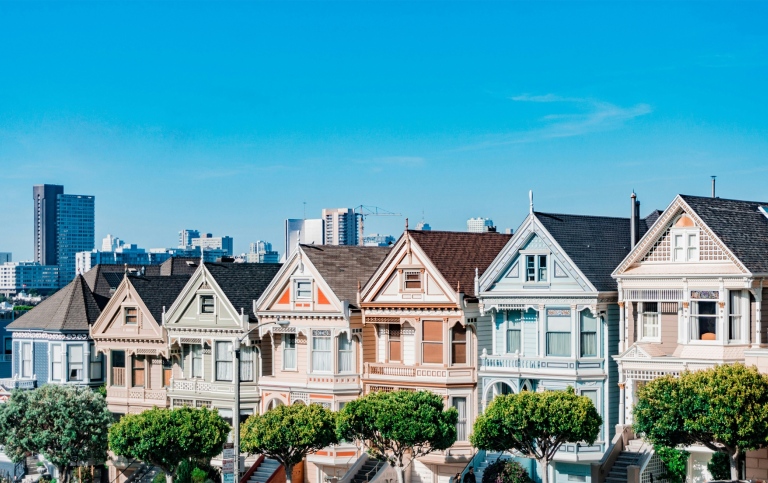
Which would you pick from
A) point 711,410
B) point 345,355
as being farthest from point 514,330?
point 711,410

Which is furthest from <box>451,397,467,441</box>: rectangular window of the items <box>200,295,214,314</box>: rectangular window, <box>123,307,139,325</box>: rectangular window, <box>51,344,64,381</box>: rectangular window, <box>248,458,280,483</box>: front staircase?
<box>51,344,64,381</box>: rectangular window

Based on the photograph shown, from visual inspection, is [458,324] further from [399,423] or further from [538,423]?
[538,423]

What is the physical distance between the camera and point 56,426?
5522 centimetres

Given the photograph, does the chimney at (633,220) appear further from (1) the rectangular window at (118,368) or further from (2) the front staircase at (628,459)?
(1) the rectangular window at (118,368)

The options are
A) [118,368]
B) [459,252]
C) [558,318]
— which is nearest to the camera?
[558,318]

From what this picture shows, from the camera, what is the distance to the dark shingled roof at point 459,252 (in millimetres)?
49062

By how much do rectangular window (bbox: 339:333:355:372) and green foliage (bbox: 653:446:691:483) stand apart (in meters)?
14.3

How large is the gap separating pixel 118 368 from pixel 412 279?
704 inches

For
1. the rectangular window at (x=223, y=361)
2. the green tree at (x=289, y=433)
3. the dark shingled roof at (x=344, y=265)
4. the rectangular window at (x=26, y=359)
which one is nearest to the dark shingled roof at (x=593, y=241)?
the dark shingled roof at (x=344, y=265)

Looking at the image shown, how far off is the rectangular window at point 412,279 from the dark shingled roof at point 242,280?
8.45 meters

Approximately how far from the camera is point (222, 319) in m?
55.3

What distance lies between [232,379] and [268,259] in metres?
89.8

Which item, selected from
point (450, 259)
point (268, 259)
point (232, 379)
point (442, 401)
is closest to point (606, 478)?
point (442, 401)

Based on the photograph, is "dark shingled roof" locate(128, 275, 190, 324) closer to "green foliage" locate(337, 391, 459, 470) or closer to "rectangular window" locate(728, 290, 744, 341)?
"green foliage" locate(337, 391, 459, 470)
